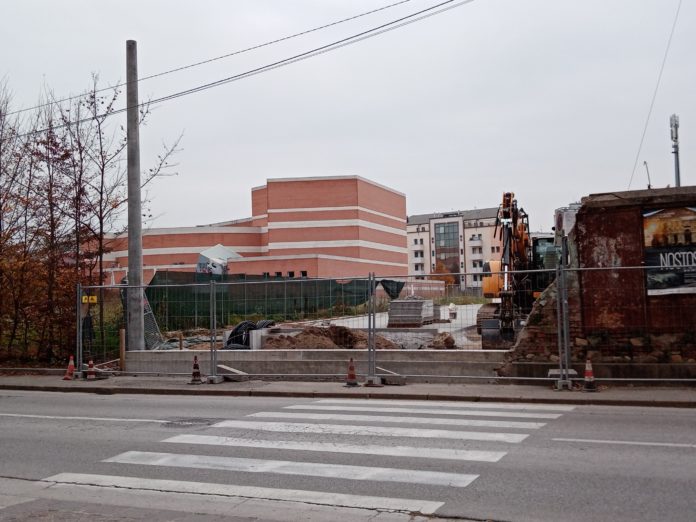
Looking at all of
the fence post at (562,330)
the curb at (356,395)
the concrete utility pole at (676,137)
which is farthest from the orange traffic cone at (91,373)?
the concrete utility pole at (676,137)

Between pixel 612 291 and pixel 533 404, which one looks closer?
pixel 533 404

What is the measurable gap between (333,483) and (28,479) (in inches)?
133

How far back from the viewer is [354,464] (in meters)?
7.69

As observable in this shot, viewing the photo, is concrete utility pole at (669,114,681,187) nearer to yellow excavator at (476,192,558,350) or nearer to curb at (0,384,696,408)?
yellow excavator at (476,192,558,350)

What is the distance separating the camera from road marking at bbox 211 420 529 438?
9070 mm

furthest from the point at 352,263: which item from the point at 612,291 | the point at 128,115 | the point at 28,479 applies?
the point at 28,479

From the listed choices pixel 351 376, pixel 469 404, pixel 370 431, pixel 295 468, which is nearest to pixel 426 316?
pixel 351 376

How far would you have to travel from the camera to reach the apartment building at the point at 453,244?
130 metres

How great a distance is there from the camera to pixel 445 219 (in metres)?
134

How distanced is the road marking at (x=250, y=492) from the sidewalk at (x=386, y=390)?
6.69 meters

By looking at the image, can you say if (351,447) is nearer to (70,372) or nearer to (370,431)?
(370,431)

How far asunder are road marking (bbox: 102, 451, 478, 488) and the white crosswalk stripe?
181 cm

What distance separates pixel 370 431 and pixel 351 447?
109 centimetres

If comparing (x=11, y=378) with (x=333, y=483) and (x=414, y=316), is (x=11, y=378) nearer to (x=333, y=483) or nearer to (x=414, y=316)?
(x=414, y=316)
